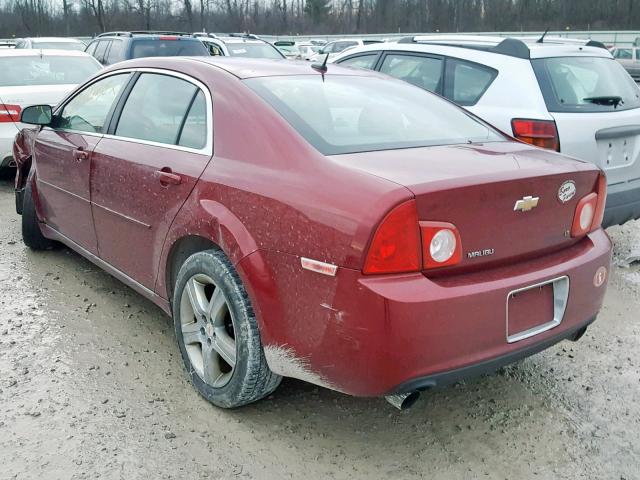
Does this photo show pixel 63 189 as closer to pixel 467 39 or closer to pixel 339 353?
pixel 339 353

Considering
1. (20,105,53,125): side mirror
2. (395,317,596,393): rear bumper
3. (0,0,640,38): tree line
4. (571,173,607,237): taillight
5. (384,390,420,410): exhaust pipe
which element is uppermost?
(0,0,640,38): tree line

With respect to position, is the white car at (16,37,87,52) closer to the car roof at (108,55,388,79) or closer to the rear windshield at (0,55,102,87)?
the rear windshield at (0,55,102,87)

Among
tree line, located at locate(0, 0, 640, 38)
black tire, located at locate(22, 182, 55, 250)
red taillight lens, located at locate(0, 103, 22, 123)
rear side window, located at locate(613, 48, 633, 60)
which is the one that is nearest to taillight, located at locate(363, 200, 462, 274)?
black tire, located at locate(22, 182, 55, 250)

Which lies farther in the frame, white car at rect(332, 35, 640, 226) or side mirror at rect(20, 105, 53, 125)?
white car at rect(332, 35, 640, 226)

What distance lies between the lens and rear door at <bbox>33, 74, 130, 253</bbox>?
12.8ft

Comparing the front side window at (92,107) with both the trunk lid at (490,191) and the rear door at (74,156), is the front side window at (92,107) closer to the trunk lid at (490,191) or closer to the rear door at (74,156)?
the rear door at (74,156)

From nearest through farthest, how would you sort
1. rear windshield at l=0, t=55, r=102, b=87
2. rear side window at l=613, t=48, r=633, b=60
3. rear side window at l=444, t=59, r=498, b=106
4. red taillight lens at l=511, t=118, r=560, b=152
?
red taillight lens at l=511, t=118, r=560, b=152 → rear side window at l=444, t=59, r=498, b=106 → rear windshield at l=0, t=55, r=102, b=87 → rear side window at l=613, t=48, r=633, b=60

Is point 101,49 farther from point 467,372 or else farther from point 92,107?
point 467,372

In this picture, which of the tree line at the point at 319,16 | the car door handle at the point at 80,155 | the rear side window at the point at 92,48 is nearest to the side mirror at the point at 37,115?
the car door handle at the point at 80,155

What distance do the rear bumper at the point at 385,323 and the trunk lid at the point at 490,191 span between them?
0.10 m

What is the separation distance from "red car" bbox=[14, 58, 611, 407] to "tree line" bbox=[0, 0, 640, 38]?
4799 centimetres

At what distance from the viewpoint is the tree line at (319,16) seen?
49.8 meters

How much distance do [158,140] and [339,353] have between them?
64.6 inches

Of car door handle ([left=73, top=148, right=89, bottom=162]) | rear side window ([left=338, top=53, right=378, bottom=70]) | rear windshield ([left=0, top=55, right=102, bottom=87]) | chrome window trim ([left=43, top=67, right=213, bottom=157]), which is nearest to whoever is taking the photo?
chrome window trim ([left=43, top=67, right=213, bottom=157])
